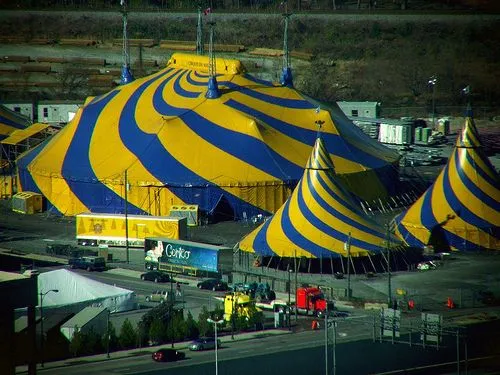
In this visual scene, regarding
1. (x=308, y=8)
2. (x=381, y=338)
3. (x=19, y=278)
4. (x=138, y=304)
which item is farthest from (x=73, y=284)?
(x=308, y=8)

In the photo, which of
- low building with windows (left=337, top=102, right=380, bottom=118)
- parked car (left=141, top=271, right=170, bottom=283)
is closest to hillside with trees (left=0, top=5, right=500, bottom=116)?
low building with windows (left=337, top=102, right=380, bottom=118)

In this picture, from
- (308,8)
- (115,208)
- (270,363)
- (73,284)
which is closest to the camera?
(270,363)

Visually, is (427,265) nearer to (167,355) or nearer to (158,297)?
(158,297)

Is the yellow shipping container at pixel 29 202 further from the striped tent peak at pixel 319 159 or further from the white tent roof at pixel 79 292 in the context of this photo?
the white tent roof at pixel 79 292

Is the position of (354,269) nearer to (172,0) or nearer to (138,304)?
(138,304)

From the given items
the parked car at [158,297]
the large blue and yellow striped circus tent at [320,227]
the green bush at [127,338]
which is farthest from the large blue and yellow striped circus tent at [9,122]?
the green bush at [127,338]

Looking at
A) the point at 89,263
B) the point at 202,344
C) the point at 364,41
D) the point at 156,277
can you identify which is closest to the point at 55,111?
the point at 364,41
